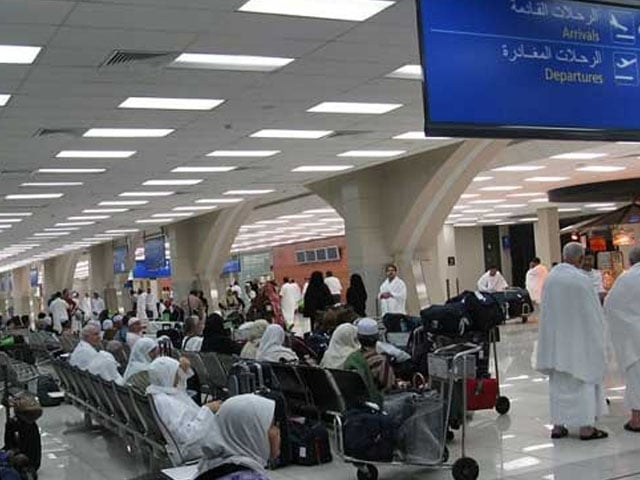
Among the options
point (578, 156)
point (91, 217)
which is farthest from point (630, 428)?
point (91, 217)

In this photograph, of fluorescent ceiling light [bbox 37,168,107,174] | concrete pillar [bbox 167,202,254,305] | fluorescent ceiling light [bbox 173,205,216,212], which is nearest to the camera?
fluorescent ceiling light [bbox 37,168,107,174]

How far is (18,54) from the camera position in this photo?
7629mm

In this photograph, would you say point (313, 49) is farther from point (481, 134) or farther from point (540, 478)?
point (540, 478)

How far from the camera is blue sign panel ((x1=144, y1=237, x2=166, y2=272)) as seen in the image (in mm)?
30594

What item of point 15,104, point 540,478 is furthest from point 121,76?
point 540,478

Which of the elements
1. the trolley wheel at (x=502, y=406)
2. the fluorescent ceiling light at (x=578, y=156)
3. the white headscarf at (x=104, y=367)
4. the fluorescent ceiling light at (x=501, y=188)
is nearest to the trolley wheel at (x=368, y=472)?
the trolley wheel at (x=502, y=406)

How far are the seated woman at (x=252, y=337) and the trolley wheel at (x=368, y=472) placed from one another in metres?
3.53

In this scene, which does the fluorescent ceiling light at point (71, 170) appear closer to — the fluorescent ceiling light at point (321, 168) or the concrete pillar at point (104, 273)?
the fluorescent ceiling light at point (321, 168)

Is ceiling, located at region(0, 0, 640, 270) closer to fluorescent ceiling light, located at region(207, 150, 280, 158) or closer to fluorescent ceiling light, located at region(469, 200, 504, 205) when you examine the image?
fluorescent ceiling light, located at region(207, 150, 280, 158)

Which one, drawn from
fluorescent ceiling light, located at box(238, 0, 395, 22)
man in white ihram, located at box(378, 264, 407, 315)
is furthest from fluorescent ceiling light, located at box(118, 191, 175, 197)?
fluorescent ceiling light, located at box(238, 0, 395, 22)

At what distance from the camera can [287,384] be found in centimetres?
833

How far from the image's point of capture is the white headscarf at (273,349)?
29.3 ft

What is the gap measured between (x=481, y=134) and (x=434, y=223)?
15.1 m

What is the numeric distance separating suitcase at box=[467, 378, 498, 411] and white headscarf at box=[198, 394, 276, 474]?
5510 millimetres
